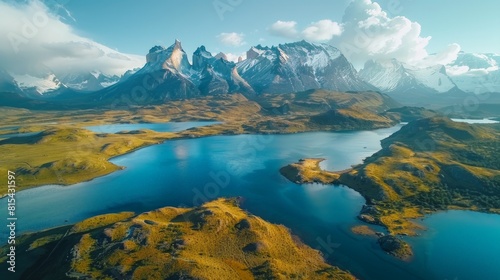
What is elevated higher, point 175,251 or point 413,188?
point 413,188

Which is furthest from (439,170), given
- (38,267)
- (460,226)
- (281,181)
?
(38,267)

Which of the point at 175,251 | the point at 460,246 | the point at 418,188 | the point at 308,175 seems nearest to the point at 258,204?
the point at 308,175

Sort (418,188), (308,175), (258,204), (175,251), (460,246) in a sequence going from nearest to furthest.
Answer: (175,251), (460,246), (258,204), (418,188), (308,175)

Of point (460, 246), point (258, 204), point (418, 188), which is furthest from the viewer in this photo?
point (418, 188)

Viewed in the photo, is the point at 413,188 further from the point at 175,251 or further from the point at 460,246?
the point at 175,251

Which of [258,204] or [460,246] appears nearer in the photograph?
[460,246]

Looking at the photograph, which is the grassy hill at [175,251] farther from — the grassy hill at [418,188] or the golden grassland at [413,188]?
the grassy hill at [418,188]

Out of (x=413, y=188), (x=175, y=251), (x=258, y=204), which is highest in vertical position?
(x=413, y=188)

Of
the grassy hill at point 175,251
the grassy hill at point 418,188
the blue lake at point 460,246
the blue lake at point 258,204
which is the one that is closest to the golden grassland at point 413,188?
the grassy hill at point 418,188

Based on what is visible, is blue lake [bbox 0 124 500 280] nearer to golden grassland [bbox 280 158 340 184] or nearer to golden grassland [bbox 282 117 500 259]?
golden grassland [bbox 280 158 340 184]
